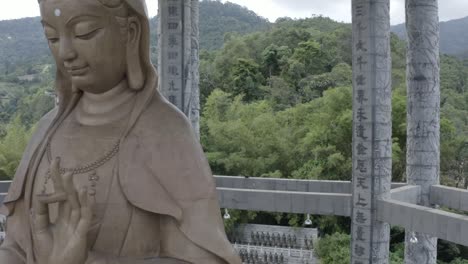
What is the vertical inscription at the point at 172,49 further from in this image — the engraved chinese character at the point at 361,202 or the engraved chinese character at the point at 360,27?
the engraved chinese character at the point at 361,202

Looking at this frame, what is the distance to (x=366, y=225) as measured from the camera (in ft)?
26.6

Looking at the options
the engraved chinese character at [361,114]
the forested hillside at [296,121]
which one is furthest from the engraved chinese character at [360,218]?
the forested hillside at [296,121]

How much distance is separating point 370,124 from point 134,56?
5978 mm

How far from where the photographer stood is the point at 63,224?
2.23m

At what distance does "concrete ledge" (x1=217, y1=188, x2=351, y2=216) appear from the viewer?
8555 millimetres

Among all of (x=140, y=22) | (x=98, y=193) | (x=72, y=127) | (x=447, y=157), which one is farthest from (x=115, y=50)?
(x=447, y=157)

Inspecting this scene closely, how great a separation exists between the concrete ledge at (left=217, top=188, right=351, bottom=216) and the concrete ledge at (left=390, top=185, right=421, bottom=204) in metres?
0.68

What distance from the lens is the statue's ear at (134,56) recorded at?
96.5 inches

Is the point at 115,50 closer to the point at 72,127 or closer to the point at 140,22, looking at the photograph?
the point at 140,22

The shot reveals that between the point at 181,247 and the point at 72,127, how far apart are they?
75cm

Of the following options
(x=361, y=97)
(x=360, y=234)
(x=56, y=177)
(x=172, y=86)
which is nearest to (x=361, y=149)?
(x=361, y=97)

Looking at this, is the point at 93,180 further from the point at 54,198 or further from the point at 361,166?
the point at 361,166

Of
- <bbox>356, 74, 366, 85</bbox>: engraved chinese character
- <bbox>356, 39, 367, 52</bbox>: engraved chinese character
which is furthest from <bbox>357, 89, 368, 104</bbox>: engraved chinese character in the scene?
<bbox>356, 39, 367, 52</bbox>: engraved chinese character

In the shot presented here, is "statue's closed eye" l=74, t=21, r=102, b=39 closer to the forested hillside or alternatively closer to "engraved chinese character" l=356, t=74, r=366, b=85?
"engraved chinese character" l=356, t=74, r=366, b=85
